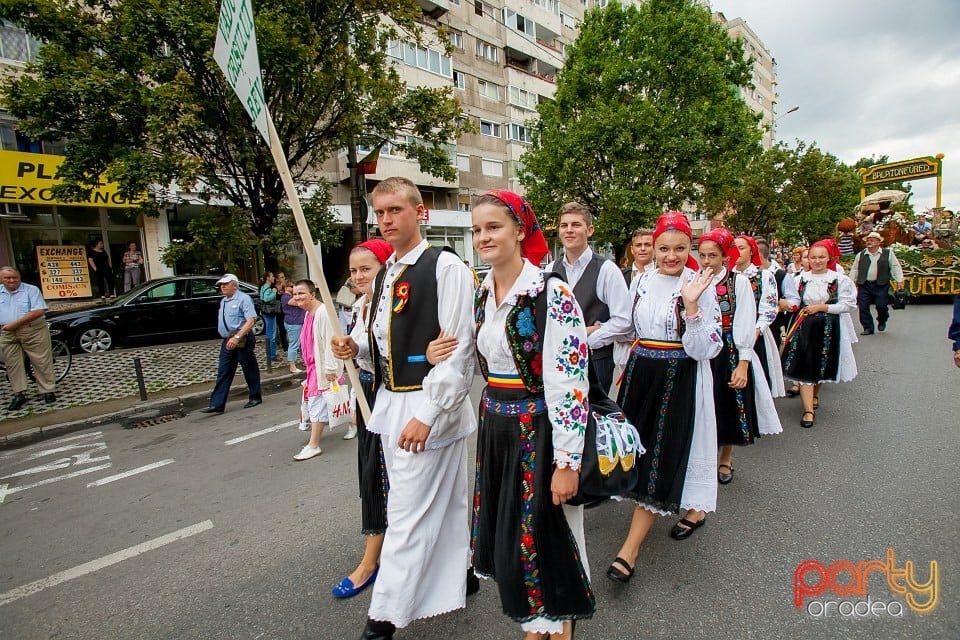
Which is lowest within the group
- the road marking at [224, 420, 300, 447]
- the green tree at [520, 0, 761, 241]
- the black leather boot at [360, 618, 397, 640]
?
the road marking at [224, 420, 300, 447]

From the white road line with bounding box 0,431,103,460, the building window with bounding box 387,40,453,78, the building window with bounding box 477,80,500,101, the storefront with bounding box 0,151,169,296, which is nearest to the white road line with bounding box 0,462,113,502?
the white road line with bounding box 0,431,103,460

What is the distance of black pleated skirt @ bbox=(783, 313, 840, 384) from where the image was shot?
17.4 ft

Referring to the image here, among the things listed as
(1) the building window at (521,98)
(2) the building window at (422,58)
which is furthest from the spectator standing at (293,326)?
(1) the building window at (521,98)

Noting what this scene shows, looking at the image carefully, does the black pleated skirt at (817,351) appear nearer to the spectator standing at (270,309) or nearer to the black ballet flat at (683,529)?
the black ballet flat at (683,529)

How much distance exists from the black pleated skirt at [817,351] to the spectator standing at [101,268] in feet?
56.6

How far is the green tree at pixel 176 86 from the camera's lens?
24.8 ft

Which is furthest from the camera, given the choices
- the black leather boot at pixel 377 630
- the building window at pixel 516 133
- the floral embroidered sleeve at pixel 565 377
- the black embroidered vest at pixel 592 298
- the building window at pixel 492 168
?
the building window at pixel 516 133

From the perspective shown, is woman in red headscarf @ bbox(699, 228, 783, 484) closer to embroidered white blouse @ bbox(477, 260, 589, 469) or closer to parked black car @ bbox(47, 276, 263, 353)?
embroidered white blouse @ bbox(477, 260, 589, 469)

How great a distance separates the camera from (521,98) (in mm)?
29141

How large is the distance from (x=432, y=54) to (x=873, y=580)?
26.0 metres

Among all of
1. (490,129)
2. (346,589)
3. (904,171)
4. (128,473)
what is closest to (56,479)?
(128,473)

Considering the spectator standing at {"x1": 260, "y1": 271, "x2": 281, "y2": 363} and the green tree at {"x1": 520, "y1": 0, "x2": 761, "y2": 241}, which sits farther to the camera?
the green tree at {"x1": 520, "y1": 0, "x2": 761, "y2": 241}

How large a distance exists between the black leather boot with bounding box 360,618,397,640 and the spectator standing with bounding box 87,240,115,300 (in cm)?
1648

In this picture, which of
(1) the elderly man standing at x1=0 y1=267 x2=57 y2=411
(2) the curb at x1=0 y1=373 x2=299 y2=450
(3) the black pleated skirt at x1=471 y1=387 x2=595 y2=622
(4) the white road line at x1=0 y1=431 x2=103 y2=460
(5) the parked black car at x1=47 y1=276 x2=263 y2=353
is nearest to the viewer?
(3) the black pleated skirt at x1=471 y1=387 x2=595 y2=622
